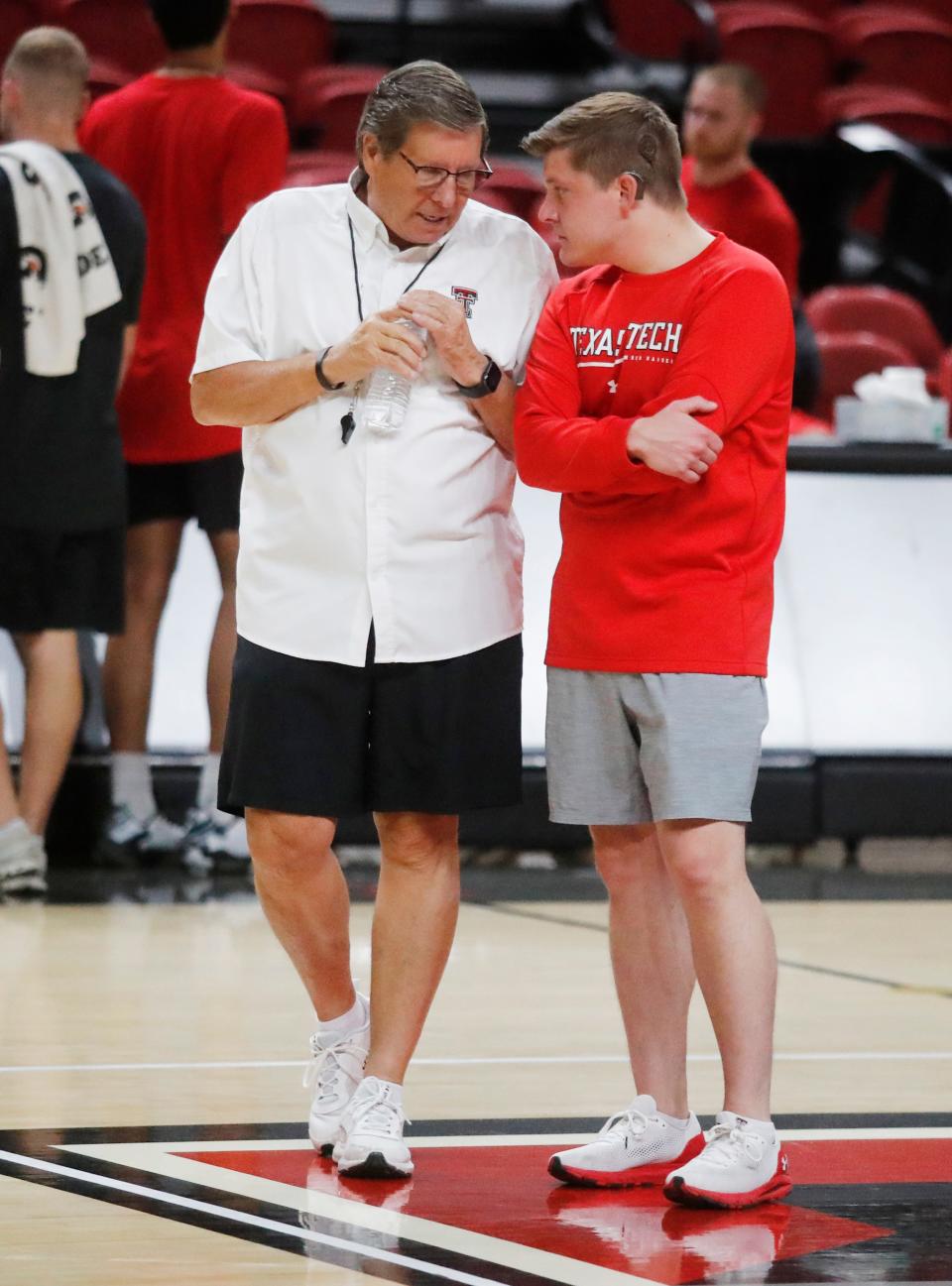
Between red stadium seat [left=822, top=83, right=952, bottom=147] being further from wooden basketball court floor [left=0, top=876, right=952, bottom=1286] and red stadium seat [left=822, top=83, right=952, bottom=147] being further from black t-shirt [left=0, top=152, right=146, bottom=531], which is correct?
wooden basketball court floor [left=0, top=876, right=952, bottom=1286]

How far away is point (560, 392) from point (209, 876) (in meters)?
2.91

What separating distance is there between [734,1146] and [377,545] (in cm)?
89

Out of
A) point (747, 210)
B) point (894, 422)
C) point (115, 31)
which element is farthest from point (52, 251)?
point (115, 31)

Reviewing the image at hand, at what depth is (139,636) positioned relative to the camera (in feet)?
19.0

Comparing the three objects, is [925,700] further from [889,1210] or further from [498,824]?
[889,1210]

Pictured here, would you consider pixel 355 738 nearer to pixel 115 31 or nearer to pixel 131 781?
pixel 131 781

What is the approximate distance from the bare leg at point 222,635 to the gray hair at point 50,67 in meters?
1.09

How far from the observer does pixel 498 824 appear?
6016 millimetres

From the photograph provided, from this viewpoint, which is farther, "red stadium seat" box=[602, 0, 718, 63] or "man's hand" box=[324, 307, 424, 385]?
"red stadium seat" box=[602, 0, 718, 63]

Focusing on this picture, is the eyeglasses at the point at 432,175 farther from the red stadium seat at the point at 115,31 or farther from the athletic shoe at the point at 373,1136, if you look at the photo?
the red stadium seat at the point at 115,31

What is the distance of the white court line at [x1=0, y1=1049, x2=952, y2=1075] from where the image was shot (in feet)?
12.0

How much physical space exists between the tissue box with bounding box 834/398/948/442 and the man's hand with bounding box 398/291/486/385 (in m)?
3.51

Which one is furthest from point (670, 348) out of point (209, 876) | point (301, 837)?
point (209, 876)

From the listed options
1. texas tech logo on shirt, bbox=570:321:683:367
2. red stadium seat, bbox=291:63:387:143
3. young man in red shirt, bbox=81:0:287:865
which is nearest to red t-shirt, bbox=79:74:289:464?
young man in red shirt, bbox=81:0:287:865
